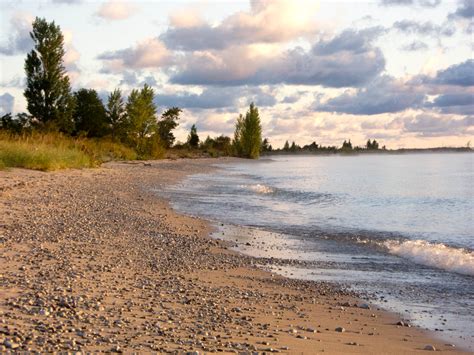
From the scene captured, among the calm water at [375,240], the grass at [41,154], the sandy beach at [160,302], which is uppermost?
the grass at [41,154]

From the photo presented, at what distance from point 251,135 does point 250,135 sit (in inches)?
8.8

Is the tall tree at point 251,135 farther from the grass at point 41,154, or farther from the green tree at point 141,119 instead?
the grass at point 41,154

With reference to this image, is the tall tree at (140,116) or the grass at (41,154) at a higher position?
the tall tree at (140,116)

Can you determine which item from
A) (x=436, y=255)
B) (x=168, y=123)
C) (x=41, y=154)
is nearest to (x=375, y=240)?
(x=436, y=255)

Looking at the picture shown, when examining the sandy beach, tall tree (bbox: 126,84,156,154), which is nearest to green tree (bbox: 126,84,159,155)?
tall tree (bbox: 126,84,156,154)

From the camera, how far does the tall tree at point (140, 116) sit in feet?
218

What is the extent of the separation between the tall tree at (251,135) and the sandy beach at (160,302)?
373 ft

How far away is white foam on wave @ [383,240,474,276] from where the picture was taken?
38.7 ft

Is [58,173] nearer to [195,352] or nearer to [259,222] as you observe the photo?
[259,222]

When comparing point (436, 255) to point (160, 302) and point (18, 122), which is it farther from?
point (18, 122)

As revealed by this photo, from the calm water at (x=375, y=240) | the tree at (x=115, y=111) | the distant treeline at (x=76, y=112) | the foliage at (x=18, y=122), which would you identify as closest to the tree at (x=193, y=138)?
the distant treeline at (x=76, y=112)

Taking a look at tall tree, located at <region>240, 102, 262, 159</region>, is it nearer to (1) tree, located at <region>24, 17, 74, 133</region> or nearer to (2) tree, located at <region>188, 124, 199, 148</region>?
(2) tree, located at <region>188, 124, 199, 148</region>

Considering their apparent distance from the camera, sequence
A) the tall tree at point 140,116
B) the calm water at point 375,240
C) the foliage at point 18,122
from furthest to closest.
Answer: the tall tree at point 140,116, the foliage at point 18,122, the calm water at point 375,240

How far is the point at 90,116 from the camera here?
6700 cm
